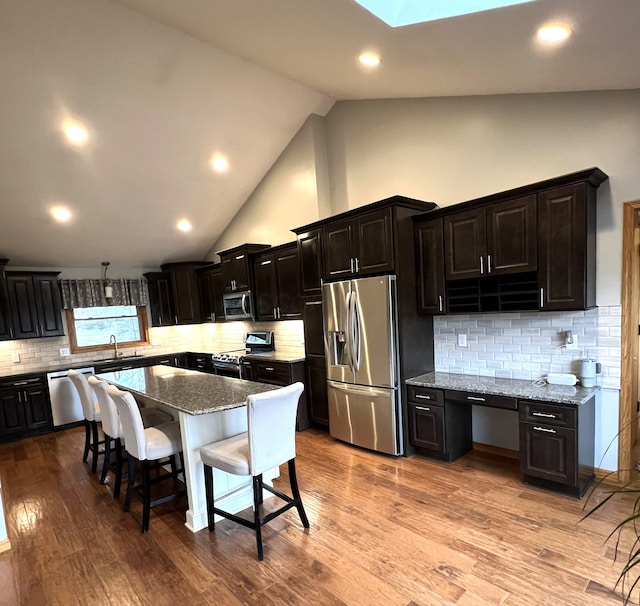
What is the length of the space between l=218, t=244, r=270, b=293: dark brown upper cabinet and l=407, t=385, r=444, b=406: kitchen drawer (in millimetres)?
2979

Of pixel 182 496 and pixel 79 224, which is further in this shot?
pixel 79 224

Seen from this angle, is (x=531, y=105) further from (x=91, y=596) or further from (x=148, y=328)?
(x=148, y=328)

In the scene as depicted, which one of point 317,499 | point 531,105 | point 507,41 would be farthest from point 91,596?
point 531,105

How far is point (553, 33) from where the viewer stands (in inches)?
82.5

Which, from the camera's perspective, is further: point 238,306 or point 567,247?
point 238,306

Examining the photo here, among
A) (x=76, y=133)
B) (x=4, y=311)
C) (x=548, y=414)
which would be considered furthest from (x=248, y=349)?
(x=548, y=414)

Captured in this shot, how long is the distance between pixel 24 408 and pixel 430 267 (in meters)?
5.43

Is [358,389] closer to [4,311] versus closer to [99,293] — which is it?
[99,293]

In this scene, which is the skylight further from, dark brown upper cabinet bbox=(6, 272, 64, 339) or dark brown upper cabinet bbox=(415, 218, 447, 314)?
dark brown upper cabinet bbox=(6, 272, 64, 339)

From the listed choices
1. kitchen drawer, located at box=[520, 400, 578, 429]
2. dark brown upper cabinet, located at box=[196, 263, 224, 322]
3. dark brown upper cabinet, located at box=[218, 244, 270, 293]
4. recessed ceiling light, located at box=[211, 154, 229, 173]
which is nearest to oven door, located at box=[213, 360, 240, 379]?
dark brown upper cabinet, located at box=[196, 263, 224, 322]

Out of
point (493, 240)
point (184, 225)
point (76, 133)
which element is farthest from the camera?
point (184, 225)

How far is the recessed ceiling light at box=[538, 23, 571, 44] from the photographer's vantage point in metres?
2.03

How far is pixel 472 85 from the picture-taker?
3172 mm

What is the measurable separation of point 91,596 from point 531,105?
4631mm
